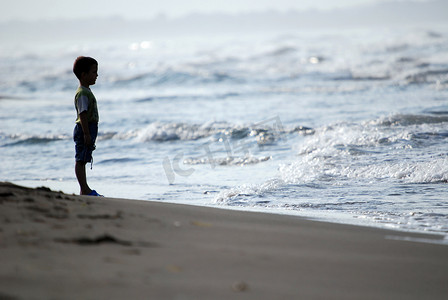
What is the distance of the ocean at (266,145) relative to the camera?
16.9 ft

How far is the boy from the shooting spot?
489 cm

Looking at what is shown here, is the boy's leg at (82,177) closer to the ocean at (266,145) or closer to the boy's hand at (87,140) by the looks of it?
the boy's hand at (87,140)

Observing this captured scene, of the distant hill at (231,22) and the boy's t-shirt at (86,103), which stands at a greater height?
the distant hill at (231,22)

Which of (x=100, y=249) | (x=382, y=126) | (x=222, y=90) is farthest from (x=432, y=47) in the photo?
(x=100, y=249)

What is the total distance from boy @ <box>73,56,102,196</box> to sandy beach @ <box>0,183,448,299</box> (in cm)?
160

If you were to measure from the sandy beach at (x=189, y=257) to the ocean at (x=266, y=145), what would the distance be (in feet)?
3.67

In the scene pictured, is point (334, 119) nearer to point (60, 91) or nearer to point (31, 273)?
point (31, 273)

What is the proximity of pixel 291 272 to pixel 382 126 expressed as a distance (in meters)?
7.28

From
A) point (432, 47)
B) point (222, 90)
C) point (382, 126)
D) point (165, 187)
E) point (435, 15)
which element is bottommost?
point (165, 187)

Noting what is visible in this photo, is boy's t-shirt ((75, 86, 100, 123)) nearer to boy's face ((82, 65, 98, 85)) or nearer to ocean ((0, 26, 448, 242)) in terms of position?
boy's face ((82, 65, 98, 85))

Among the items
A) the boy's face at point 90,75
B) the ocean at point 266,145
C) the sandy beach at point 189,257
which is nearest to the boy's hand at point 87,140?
the boy's face at point 90,75

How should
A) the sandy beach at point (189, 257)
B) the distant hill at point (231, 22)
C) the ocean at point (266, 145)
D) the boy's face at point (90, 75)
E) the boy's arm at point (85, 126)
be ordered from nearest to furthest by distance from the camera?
1. the sandy beach at point (189, 257)
2. the boy's arm at point (85, 126)
3. the boy's face at point (90, 75)
4. the ocean at point (266, 145)
5. the distant hill at point (231, 22)

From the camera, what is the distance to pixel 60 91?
21.4 metres

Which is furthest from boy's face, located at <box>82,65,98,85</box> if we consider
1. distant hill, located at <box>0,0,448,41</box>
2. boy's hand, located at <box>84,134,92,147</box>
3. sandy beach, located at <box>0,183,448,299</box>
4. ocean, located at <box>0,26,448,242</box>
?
distant hill, located at <box>0,0,448,41</box>
